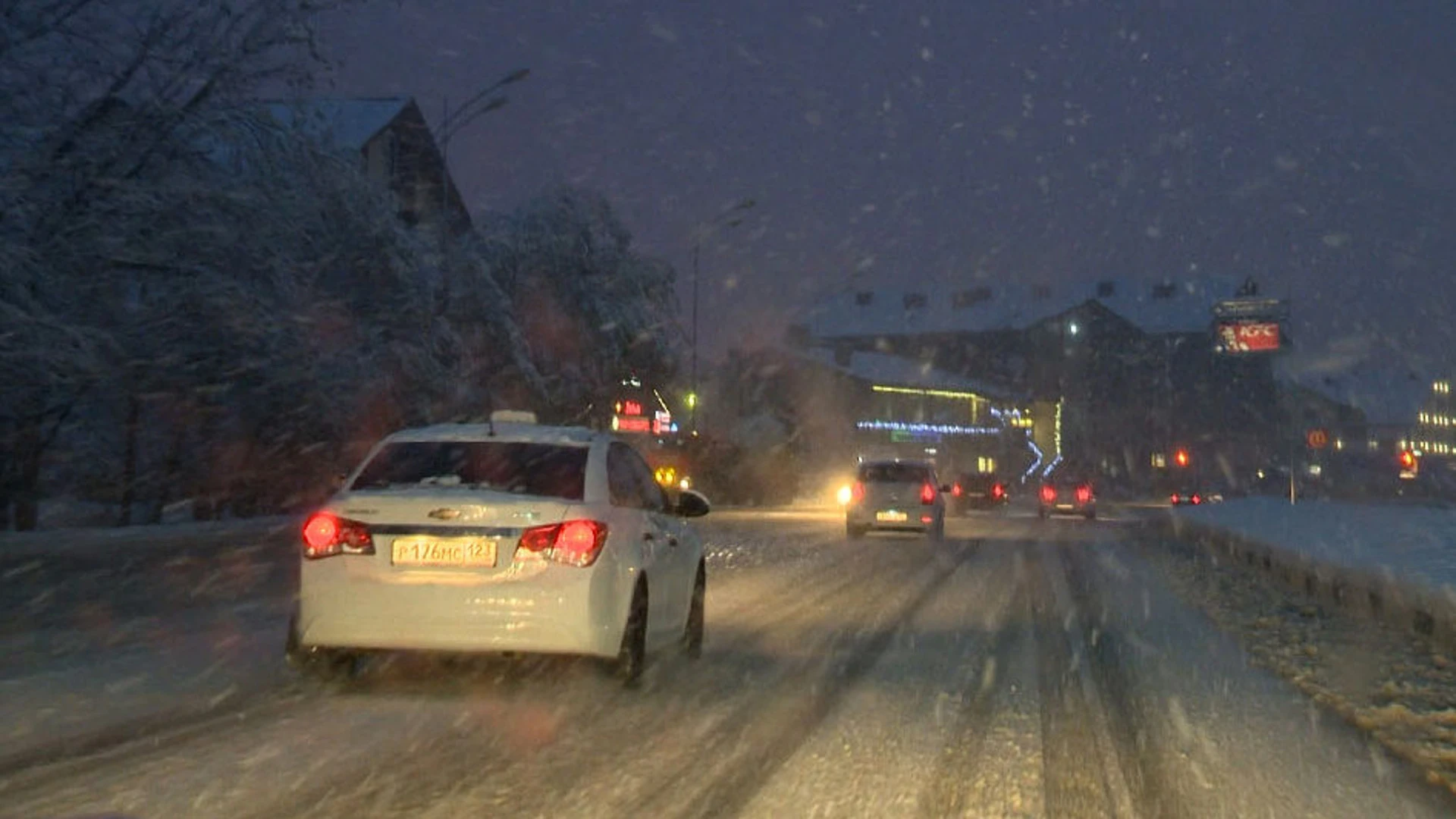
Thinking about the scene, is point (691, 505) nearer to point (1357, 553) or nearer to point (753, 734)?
point (753, 734)

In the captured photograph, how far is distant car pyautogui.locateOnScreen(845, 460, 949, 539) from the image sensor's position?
3136 cm

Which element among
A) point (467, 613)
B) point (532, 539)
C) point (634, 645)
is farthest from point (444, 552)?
point (634, 645)

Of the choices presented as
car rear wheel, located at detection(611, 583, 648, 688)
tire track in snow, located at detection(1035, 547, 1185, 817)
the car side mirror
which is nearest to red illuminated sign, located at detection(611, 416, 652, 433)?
tire track in snow, located at detection(1035, 547, 1185, 817)

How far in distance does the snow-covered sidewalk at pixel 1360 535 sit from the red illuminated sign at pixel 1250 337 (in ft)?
190

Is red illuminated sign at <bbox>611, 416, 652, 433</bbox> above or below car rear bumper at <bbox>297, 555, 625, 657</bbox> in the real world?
above

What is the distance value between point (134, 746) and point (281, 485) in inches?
1233

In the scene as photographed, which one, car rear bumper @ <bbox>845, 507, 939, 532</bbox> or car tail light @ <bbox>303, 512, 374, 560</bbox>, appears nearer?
car tail light @ <bbox>303, 512, 374, 560</bbox>

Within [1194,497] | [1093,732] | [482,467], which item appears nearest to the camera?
[1093,732]

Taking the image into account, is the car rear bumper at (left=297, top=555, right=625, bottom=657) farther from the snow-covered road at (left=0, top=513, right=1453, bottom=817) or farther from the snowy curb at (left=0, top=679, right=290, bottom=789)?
the snowy curb at (left=0, top=679, right=290, bottom=789)

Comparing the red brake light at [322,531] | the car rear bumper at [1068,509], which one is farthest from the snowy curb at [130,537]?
the car rear bumper at [1068,509]

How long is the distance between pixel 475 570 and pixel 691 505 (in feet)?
9.27

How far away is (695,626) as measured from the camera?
464 inches

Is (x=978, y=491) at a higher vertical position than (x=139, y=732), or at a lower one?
higher

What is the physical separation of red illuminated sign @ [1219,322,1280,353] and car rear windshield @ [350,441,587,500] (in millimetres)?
88267
